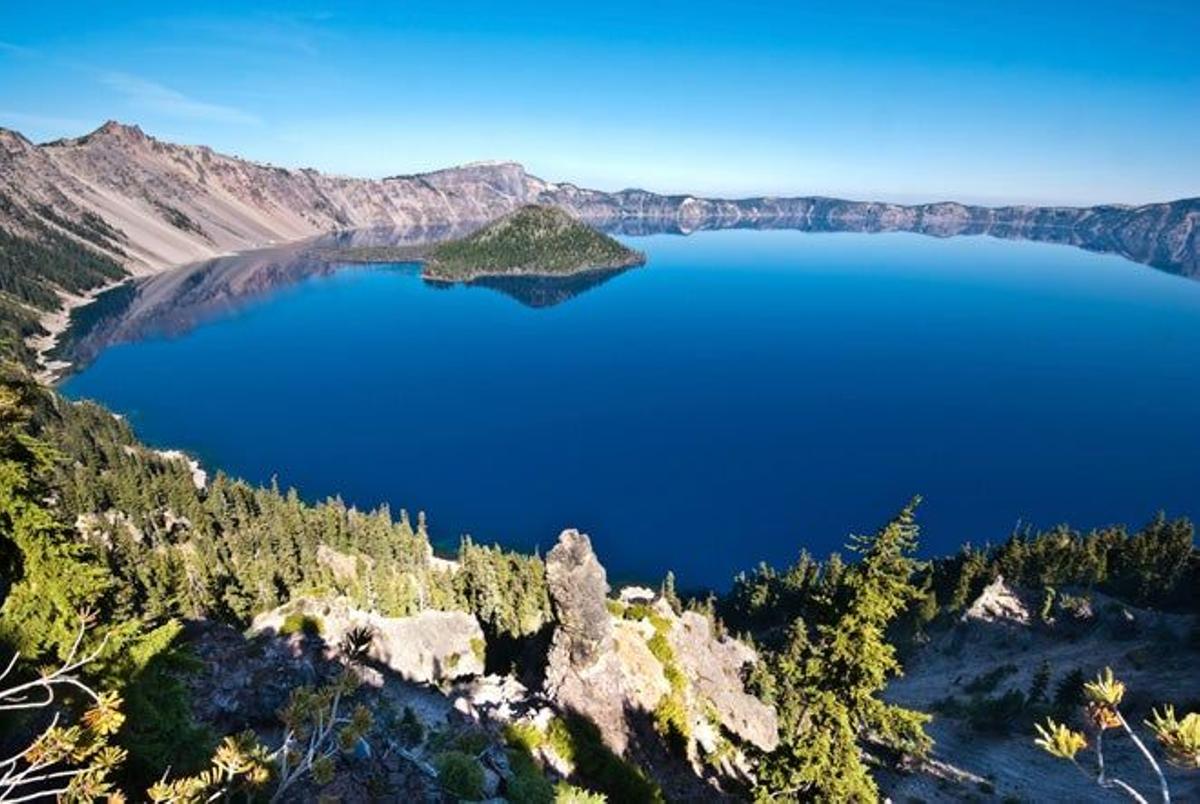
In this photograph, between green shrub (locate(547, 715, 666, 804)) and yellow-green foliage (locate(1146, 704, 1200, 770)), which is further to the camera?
green shrub (locate(547, 715, 666, 804))

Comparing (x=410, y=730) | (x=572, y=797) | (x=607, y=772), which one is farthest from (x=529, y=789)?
(x=607, y=772)

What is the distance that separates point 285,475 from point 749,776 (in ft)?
460

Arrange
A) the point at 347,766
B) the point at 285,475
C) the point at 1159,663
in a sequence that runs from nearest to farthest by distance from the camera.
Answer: the point at 347,766
the point at 1159,663
the point at 285,475

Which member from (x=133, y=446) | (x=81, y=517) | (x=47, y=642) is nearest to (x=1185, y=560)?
(x=47, y=642)

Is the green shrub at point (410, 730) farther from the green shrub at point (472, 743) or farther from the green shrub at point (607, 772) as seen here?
the green shrub at point (607, 772)

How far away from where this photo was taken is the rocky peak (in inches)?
1829

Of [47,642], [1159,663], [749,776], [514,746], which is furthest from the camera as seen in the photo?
[1159,663]

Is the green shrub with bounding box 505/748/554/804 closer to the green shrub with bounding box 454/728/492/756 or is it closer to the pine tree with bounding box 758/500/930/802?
the green shrub with bounding box 454/728/492/756

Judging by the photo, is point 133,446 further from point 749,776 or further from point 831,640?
point 831,640

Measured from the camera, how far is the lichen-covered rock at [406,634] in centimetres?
5262

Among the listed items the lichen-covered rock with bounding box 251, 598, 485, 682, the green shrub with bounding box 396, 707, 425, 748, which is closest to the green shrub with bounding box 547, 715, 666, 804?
the green shrub with bounding box 396, 707, 425, 748

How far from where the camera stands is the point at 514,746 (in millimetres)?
38625

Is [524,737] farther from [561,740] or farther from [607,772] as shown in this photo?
[607,772]

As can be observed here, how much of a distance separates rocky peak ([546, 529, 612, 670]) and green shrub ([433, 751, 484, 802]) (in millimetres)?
18478
